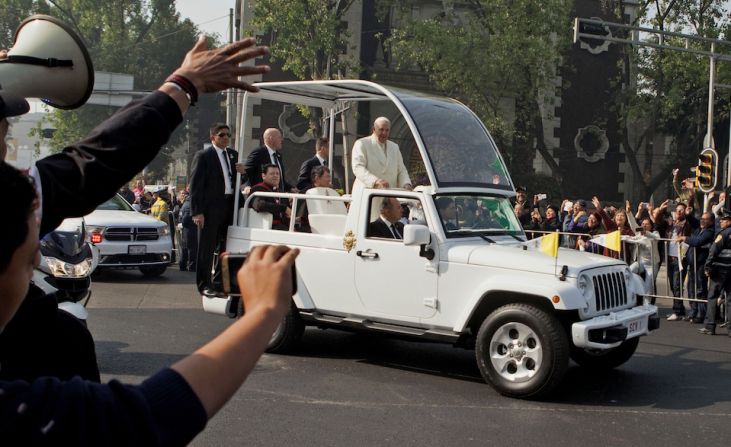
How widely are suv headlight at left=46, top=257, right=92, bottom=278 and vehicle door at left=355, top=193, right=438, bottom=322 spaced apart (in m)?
2.47

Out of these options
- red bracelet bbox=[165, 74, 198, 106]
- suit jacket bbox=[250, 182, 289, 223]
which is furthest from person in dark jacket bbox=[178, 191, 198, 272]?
red bracelet bbox=[165, 74, 198, 106]

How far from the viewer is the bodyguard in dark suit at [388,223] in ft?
28.3

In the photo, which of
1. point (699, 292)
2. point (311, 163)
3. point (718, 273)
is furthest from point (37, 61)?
point (699, 292)

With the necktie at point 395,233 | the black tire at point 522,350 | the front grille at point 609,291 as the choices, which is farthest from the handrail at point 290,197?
the front grille at point 609,291

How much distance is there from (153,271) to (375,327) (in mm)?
8827

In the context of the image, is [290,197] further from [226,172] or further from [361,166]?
[226,172]

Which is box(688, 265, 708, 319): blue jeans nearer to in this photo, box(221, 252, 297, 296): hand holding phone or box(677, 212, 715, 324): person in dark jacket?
box(677, 212, 715, 324): person in dark jacket

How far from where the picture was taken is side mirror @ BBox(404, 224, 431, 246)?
796 cm

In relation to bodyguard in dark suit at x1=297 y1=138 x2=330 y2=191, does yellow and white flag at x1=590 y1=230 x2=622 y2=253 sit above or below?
below

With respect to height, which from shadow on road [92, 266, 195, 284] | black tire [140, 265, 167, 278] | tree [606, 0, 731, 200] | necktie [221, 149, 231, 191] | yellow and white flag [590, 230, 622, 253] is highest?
tree [606, 0, 731, 200]

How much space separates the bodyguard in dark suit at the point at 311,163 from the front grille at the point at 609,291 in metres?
3.86

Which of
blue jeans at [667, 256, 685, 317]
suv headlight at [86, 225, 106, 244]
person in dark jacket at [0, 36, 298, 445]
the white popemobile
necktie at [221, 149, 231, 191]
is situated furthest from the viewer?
suv headlight at [86, 225, 106, 244]

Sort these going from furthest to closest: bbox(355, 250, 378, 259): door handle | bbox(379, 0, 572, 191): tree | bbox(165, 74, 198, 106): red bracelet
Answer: bbox(379, 0, 572, 191): tree < bbox(355, 250, 378, 259): door handle < bbox(165, 74, 198, 106): red bracelet

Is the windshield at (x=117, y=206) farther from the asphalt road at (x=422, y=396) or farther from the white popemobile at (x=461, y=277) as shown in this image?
the white popemobile at (x=461, y=277)
